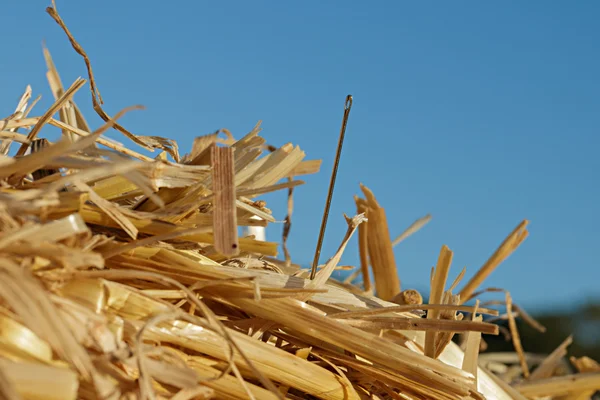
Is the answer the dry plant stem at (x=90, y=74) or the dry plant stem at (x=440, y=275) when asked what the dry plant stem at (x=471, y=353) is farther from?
the dry plant stem at (x=90, y=74)

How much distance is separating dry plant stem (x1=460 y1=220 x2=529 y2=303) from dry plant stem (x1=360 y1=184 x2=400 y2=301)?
0.10 metres

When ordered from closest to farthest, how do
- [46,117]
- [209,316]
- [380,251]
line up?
[209,316]
[46,117]
[380,251]

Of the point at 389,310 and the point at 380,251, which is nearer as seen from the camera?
the point at 389,310

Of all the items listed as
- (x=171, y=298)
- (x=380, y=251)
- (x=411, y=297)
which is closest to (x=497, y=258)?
(x=380, y=251)

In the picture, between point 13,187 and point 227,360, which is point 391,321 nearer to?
point 227,360

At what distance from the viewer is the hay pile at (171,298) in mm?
323

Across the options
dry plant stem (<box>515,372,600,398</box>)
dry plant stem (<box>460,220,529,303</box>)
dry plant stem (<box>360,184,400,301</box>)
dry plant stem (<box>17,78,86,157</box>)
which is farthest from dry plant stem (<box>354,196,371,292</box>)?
dry plant stem (<box>17,78,86,157</box>)

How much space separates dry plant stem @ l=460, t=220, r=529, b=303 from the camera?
2.56 feet

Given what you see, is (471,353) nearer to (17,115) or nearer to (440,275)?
(440,275)

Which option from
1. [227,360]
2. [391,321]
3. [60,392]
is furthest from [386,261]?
[60,392]

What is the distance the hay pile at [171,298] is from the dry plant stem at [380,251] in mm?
183

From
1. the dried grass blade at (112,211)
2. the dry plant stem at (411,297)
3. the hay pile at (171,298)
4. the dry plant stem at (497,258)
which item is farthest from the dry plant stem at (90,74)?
the dry plant stem at (497,258)

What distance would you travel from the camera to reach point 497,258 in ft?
2.62

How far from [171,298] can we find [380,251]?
16.1 inches
